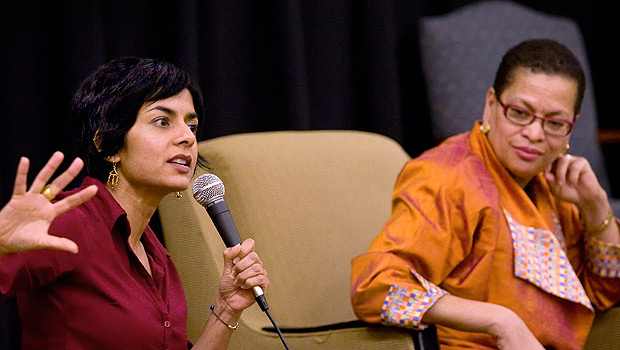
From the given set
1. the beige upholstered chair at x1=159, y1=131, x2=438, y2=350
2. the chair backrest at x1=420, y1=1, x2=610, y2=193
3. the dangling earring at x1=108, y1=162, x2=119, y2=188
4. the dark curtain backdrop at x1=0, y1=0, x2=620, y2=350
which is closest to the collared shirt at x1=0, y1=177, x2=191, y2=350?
the dangling earring at x1=108, y1=162, x2=119, y2=188

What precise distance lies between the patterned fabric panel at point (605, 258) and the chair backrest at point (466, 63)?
88cm

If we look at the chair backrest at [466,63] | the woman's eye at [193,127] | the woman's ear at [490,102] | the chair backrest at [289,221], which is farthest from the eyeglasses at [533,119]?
the chair backrest at [466,63]

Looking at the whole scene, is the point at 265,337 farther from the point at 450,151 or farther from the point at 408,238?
the point at 450,151

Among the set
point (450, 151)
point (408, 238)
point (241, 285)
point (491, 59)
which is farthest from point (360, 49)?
point (241, 285)

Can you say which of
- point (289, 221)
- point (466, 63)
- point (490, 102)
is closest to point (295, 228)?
point (289, 221)

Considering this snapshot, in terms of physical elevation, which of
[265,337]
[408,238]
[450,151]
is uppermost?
[450,151]

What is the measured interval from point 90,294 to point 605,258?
1288 millimetres

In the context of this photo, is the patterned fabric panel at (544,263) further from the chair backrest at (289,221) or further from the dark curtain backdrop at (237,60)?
the dark curtain backdrop at (237,60)

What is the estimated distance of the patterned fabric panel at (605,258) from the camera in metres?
1.93

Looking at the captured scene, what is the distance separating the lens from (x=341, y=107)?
2680mm

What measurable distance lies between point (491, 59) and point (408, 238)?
1.39 m

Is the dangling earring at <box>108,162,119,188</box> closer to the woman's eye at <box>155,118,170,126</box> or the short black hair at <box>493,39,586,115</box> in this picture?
the woman's eye at <box>155,118,170,126</box>

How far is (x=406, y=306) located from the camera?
60.2 inches

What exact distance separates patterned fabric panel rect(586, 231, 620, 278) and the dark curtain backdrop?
0.94 meters
